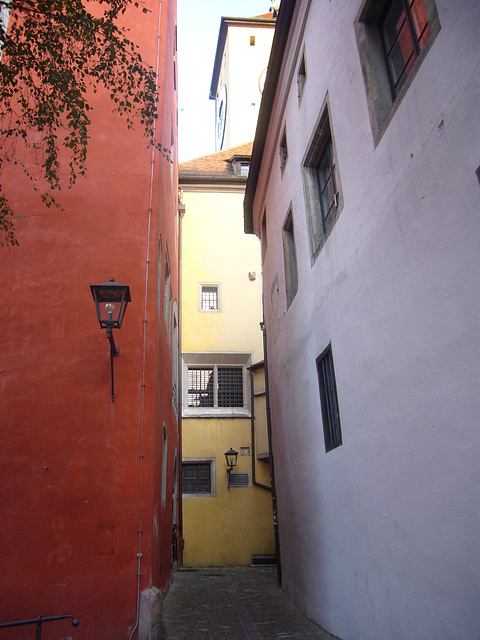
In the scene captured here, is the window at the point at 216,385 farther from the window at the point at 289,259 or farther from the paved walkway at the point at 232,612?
the window at the point at 289,259

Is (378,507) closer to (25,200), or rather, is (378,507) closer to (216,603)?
(216,603)

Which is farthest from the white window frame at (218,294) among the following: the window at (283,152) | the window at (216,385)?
the window at (283,152)

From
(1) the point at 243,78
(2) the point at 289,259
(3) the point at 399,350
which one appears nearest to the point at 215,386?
(2) the point at 289,259

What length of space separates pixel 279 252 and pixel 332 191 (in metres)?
3.50

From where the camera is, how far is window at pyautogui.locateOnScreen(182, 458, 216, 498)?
1658 cm

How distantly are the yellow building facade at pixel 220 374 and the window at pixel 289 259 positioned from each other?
24.6ft

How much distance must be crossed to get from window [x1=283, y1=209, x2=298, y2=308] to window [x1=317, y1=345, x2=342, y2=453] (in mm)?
2436

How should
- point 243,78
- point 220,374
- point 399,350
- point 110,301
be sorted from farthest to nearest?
point 243,78 < point 220,374 < point 110,301 < point 399,350

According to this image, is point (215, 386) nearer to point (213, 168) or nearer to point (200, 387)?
point (200, 387)

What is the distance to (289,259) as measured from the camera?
10453 millimetres

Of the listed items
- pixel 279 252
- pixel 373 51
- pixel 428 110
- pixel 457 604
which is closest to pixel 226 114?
pixel 279 252

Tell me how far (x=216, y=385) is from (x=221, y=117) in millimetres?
20893

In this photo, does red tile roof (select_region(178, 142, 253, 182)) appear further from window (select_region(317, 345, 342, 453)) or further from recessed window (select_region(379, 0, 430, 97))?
recessed window (select_region(379, 0, 430, 97))

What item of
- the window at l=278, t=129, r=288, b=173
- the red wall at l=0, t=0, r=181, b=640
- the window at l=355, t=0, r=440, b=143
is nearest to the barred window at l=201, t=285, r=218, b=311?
the window at l=278, t=129, r=288, b=173
